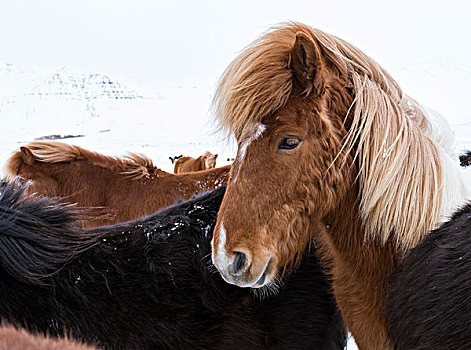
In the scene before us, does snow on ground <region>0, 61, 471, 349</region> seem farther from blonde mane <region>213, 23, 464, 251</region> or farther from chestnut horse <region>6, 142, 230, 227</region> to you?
blonde mane <region>213, 23, 464, 251</region>

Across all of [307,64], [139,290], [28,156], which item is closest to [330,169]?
[307,64]

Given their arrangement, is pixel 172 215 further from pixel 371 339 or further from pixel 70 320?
pixel 371 339

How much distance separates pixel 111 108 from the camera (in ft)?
340

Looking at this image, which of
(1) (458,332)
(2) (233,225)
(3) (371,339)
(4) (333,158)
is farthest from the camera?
(3) (371,339)

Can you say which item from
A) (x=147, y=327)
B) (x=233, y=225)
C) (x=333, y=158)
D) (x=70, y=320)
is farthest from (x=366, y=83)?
(x=70, y=320)

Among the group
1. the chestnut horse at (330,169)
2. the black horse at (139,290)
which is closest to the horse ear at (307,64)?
the chestnut horse at (330,169)

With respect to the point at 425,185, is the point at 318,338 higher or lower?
lower

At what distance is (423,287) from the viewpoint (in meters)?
1.65

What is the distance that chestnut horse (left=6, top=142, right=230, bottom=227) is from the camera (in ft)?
17.9

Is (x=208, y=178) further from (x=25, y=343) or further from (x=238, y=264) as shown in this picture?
(x=25, y=343)

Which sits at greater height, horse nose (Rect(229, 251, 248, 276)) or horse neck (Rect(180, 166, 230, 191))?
horse nose (Rect(229, 251, 248, 276))

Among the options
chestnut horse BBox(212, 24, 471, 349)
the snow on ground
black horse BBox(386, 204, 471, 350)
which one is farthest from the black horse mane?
the snow on ground

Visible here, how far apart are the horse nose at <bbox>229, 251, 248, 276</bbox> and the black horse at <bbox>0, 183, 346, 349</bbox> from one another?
47 centimetres

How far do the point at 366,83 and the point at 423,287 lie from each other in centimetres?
98
